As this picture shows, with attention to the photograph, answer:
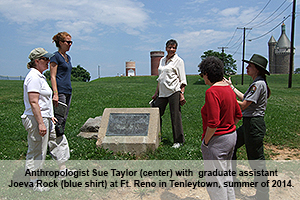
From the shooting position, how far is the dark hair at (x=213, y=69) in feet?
9.05

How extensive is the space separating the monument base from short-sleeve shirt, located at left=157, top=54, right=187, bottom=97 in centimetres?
52

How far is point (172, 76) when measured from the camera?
17.1ft

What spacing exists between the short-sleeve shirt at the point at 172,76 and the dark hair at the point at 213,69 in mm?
2367

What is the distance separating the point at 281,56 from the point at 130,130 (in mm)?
85686

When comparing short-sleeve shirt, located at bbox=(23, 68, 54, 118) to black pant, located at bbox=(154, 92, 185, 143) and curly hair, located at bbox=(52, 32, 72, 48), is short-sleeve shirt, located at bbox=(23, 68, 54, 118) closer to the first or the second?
curly hair, located at bbox=(52, 32, 72, 48)

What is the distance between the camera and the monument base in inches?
191

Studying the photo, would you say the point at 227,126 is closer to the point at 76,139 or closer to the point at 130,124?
the point at 130,124

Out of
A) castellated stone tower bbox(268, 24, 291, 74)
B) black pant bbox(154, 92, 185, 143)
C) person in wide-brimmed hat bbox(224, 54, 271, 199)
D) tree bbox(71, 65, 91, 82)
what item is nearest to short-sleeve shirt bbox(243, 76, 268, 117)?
person in wide-brimmed hat bbox(224, 54, 271, 199)

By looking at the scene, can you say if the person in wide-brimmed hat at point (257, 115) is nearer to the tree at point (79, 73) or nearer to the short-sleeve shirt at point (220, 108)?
the short-sleeve shirt at point (220, 108)

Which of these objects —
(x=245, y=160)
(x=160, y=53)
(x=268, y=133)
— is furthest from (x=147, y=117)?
(x=160, y=53)

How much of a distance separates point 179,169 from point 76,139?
2.71m

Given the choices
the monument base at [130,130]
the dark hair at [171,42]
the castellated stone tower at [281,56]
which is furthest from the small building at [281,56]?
the monument base at [130,130]

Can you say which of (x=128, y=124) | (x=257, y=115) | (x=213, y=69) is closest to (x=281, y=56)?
(x=128, y=124)

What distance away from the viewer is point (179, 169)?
4465mm
